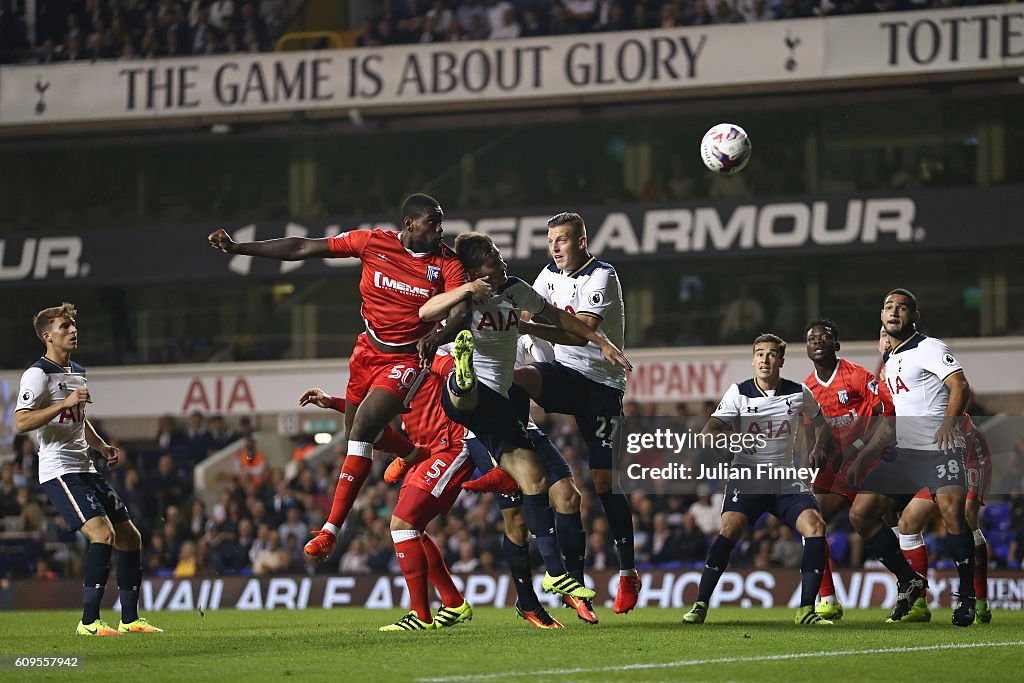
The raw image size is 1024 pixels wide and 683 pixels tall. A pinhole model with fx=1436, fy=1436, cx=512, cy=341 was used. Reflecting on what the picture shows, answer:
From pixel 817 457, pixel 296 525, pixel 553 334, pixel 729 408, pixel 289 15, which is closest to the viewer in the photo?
pixel 553 334

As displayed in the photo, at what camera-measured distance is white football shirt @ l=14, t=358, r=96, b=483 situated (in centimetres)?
975

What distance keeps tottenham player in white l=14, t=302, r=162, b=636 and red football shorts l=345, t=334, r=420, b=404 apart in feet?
6.33

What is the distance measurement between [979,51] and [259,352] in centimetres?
1248

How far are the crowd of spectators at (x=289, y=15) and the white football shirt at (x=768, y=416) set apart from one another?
13089 mm

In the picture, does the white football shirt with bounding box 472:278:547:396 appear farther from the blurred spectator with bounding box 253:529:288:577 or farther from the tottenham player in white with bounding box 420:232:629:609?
the blurred spectator with bounding box 253:529:288:577

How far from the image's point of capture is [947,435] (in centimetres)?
955

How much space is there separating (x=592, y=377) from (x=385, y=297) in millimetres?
1630

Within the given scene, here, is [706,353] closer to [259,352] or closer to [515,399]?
[259,352]

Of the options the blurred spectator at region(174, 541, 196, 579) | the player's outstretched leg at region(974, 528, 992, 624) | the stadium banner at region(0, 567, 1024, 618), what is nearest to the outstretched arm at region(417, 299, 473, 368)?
the player's outstretched leg at region(974, 528, 992, 624)

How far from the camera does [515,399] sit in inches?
355

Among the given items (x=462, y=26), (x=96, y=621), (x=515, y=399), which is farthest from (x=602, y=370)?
(x=462, y=26)

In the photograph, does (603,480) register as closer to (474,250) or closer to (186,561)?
(474,250)

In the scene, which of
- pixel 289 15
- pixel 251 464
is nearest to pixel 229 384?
pixel 251 464

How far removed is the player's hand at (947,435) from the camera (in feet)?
31.3
